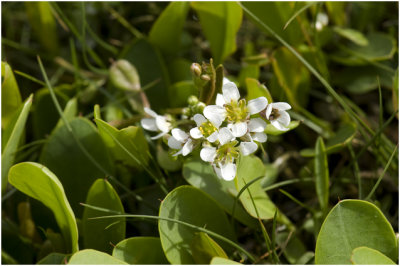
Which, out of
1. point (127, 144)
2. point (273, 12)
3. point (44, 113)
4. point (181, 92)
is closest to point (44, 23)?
point (44, 113)

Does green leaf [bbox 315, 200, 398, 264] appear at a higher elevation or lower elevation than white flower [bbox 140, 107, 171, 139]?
lower

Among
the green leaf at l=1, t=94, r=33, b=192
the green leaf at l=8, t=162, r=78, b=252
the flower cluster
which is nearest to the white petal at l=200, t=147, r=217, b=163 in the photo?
the flower cluster

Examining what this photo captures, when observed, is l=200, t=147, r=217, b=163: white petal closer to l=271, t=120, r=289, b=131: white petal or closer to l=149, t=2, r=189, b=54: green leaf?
l=271, t=120, r=289, b=131: white petal

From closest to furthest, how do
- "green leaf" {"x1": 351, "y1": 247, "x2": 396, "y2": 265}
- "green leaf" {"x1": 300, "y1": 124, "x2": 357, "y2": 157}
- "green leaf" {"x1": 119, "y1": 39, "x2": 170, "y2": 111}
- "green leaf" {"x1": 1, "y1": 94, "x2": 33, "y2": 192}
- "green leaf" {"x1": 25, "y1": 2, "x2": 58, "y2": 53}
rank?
"green leaf" {"x1": 351, "y1": 247, "x2": 396, "y2": 265} → "green leaf" {"x1": 1, "y1": 94, "x2": 33, "y2": 192} → "green leaf" {"x1": 300, "y1": 124, "x2": 357, "y2": 157} → "green leaf" {"x1": 119, "y1": 39, "x2": 170, "y2": 111} → "green leaf" {"x1": 25, "y1": 2, "x2": 58, "y2": 53}

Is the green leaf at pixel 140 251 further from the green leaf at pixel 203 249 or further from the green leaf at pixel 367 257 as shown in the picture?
the green leaf at pixel 367 257

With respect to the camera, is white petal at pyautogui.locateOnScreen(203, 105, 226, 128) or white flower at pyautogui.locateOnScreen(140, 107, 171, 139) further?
white flower at pyautogui.locateOnScreen(140, 107, 171, 139)

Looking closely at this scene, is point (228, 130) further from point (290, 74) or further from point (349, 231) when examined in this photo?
point (290, 74)
